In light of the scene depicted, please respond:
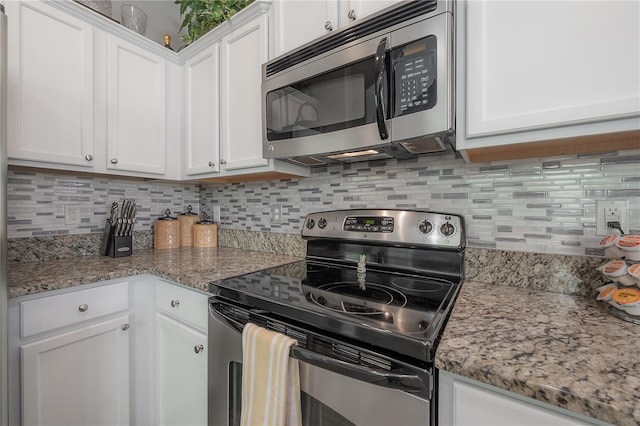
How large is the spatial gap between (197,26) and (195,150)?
2.53 ft

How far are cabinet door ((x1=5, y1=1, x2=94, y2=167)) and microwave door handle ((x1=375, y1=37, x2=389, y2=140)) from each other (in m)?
1.54

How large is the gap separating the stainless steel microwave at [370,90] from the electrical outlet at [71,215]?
1265 millimetres

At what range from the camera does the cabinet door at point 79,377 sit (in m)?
1.10

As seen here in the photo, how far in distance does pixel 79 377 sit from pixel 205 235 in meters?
1.03

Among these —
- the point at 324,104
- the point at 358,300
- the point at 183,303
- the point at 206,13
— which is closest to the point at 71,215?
the point at 183,303

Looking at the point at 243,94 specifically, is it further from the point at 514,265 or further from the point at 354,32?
the point at 514,265

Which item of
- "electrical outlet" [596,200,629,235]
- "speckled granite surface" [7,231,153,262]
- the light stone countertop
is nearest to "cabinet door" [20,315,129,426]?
the light stone countertop

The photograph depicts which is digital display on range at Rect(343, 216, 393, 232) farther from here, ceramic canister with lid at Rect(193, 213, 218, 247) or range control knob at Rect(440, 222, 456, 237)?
ceramic canister with lid at Rect(193, 213, 218, 247)

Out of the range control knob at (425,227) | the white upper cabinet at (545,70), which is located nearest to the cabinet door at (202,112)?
the range control knob at (425,227)

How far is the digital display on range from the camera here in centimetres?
129

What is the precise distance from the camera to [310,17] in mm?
1227

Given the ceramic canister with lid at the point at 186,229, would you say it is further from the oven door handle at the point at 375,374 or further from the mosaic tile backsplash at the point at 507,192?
the oven door handle at the point at 375,374

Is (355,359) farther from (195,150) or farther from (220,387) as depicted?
(195,150)

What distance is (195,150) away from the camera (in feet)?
6.12
